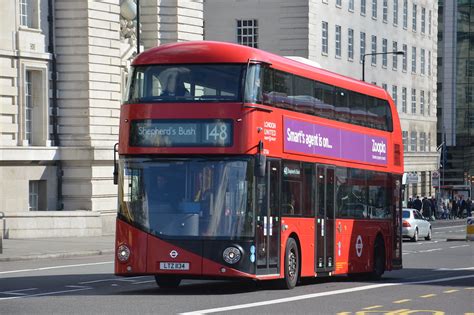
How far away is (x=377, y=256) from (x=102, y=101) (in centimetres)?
2247

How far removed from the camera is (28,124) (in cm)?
4725

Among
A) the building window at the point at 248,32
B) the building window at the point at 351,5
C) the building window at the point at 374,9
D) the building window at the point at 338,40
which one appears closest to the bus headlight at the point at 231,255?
the building window at the point at 248,32

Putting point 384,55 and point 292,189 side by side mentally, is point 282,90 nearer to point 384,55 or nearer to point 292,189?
point 292,189

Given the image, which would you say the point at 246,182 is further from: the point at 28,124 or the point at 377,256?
the point at 28,124

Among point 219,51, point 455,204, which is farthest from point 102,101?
point 455,204

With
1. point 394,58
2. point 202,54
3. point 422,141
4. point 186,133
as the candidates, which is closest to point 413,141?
point 422,141

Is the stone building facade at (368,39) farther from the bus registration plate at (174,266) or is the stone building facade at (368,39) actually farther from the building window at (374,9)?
the bus registration plate at (174,266)

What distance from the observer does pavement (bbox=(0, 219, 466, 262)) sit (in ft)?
115

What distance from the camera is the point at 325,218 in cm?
2547

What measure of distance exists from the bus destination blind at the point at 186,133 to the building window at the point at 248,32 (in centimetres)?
5259

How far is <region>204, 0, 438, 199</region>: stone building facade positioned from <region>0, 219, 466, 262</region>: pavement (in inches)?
1224

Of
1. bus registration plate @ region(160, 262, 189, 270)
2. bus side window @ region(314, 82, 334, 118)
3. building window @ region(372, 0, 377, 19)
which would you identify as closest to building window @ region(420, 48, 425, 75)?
building window @ region(372, 0, 377, 19)

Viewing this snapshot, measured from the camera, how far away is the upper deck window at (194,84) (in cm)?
2183

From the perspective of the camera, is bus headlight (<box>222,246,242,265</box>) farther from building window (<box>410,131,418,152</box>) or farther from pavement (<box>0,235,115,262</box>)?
building window (<box>410,131,418,152</box>)
